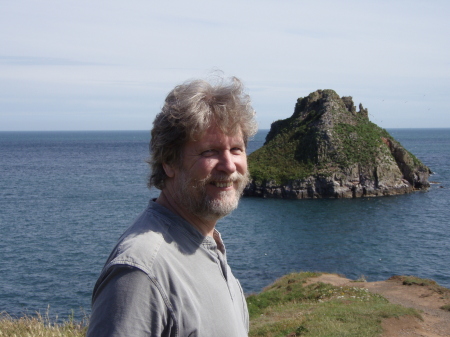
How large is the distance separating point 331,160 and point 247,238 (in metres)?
34.4

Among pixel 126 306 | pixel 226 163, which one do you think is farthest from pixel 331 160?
pixel 126 306

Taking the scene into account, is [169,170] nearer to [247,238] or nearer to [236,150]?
[236,150]

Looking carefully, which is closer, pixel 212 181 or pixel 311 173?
pixel 212 181

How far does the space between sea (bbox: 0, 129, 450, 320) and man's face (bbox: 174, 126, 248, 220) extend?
1735cm

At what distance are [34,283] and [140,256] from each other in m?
33.4

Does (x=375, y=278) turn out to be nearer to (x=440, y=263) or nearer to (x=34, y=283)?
(x=440, y=263)

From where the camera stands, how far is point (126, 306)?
8.80ft

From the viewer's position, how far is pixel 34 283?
1299 inches

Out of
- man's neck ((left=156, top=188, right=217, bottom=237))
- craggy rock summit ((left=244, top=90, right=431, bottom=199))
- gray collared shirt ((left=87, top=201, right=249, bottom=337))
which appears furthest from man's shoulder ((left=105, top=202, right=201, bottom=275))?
craggy rock summit ((left=244, top=90, right=431, bottom=199))

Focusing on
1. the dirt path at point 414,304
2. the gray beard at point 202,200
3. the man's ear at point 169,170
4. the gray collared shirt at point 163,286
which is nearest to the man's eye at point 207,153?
the gray beard at point 202,200

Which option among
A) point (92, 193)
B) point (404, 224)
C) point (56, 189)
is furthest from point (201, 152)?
point (56, 189)

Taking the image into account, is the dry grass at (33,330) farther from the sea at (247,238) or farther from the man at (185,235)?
the sea at (247,238)

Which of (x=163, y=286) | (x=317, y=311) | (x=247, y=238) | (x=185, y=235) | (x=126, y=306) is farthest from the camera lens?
(x=247, y=238)

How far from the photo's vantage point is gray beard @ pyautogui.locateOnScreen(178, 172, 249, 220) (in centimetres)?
347
